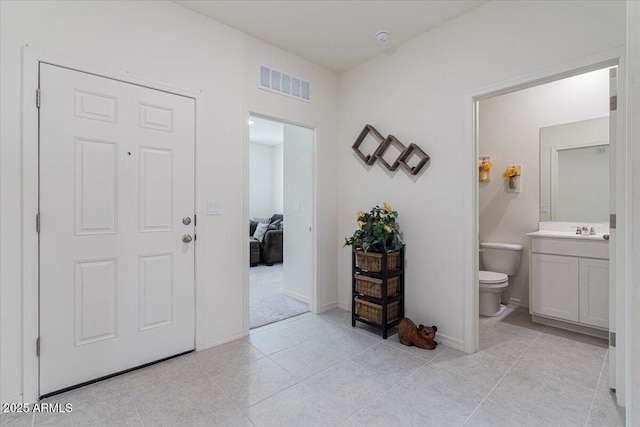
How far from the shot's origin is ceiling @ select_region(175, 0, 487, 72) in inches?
89.7

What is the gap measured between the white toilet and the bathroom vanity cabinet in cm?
30

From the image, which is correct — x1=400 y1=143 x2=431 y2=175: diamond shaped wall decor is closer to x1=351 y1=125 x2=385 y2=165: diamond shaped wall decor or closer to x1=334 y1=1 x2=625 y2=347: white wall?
x1=334 y1=1 x2=625 y2=347: white wall

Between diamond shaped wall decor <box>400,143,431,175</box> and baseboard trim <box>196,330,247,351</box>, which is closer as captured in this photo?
Result: baseboard trim <box>196,330,247,351</box>

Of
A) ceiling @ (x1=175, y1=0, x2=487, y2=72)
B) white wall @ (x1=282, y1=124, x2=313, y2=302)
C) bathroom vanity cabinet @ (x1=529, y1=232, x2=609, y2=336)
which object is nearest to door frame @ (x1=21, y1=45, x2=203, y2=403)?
ceiling @ (x1=175, y1=0, x2=487, y2=72)

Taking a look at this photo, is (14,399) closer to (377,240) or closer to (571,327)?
(377,240)

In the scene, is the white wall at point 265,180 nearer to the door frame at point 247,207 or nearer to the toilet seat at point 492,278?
the door frame at point 247,207

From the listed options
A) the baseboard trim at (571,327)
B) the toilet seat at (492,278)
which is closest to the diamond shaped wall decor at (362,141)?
the toilet seat at (492,278)

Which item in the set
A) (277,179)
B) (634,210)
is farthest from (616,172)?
(277,179)

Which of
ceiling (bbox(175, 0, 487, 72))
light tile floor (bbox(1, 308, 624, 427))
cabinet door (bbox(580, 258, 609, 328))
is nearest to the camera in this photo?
light tile floor (bbox(1, 308, 624, 427))

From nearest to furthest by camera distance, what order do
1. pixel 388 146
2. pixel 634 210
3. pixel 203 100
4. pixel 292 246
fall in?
pixel 634 210 → pixel 203 100 → pixel 388 146 → pixel 292 246

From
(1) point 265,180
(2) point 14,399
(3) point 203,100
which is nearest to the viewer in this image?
(2) point 14,399

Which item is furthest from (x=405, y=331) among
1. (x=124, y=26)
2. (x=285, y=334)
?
(x=124, y=26)

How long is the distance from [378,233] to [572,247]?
5.72 ft

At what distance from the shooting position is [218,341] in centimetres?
A: 250
